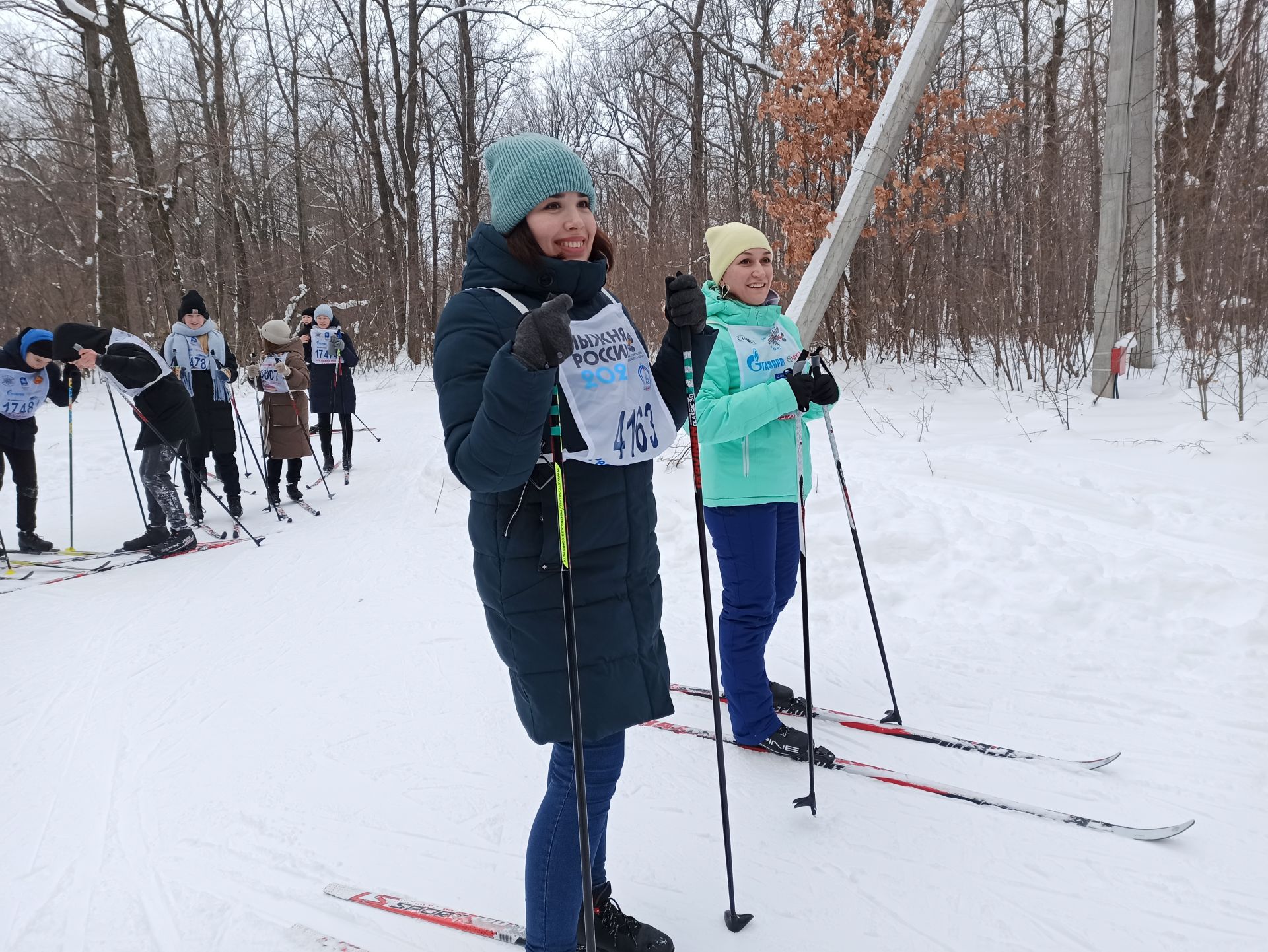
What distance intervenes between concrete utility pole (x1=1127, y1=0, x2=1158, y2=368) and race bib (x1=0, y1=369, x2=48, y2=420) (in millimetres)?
10203

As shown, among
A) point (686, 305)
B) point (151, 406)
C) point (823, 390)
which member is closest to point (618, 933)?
point (686, 305)

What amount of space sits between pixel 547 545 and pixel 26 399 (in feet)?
23.2

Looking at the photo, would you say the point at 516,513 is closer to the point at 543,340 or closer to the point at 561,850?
the point at 543,340

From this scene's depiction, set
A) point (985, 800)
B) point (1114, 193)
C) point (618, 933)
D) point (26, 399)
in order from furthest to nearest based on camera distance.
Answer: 1. point (1114, 193)
2. point (26, 399)
3. point (985, 800)
4. point (618, 933)

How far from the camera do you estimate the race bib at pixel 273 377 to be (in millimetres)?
8102

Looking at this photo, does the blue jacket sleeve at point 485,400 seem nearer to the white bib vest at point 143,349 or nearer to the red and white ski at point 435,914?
the red and white ski at point 435,914

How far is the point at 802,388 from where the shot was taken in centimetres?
278

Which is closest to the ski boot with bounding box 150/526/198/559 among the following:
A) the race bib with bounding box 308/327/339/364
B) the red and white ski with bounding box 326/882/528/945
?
the race bib with bounding box 308/327/339/364

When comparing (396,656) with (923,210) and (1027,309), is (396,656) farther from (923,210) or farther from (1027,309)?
(923,210)

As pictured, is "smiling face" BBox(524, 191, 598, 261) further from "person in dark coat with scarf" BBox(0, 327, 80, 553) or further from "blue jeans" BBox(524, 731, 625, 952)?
"person in dark coat with scarf" BBox(0, 327, 80, 553)

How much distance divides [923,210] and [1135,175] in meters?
2.52

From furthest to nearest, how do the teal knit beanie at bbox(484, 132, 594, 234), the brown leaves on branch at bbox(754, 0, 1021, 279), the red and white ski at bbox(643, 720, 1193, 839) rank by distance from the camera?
the brown leaves on branch at bbox(754, 0, 1021, 279) < the red and white ski at bbox(643, 720, 1193, 839) < the teal knit beanie at bbox(484, 132, 594, 234)

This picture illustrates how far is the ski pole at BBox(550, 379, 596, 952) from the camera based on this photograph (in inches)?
67.7

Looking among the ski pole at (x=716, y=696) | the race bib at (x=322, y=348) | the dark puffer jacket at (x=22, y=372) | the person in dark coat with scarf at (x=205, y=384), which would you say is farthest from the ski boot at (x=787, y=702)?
the race bib at (x=322, y=348)
